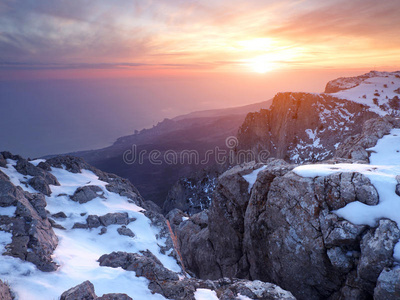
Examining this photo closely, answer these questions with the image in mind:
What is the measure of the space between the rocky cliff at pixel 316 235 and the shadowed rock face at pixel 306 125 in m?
42.2

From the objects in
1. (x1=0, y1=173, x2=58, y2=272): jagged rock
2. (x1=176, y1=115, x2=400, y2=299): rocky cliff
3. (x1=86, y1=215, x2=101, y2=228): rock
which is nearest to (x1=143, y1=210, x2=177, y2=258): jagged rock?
(x1=86, y1=215, x2=101, y2=228): rock

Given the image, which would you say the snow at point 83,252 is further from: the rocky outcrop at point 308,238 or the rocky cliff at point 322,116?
the rocky cliff at point 322,116

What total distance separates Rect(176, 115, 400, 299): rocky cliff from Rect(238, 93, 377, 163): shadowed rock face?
138ft

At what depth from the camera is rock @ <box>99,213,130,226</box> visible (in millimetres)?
23172

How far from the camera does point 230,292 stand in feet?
41.8

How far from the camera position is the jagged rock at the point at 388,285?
10.9 m

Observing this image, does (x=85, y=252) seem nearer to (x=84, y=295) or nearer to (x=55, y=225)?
(x=55, y=225)

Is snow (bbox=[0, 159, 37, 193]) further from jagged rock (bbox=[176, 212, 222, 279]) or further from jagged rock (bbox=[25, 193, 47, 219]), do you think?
jagged rock (bbox=[176, 212, 222, 279])

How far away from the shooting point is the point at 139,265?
1447 centimetres

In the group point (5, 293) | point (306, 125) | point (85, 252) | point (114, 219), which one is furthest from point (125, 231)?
point (306, 125)

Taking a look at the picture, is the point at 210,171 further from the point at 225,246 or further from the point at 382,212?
the point at 382,212

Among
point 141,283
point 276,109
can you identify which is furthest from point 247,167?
point 276,109

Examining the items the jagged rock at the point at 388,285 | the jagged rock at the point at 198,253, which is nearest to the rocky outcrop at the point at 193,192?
the jagged rock at the point at 198,253

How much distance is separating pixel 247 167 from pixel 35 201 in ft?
69.6
